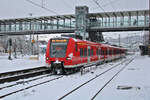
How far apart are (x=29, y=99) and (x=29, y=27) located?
51.6 m

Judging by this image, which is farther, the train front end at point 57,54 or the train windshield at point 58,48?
the train windshield at point 58,48

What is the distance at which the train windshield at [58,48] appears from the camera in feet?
54.0

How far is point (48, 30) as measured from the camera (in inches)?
1976

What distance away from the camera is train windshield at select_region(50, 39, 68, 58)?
16453 mm

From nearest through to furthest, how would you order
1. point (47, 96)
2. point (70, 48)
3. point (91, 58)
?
point (47, 96) → point (70, 48) → point (91, 58)

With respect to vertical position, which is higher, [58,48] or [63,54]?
[58,48]

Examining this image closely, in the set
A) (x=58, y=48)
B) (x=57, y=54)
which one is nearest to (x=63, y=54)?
(x=57, y=54)

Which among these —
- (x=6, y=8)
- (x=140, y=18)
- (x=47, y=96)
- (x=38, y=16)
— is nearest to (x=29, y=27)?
(x=38, y=16)

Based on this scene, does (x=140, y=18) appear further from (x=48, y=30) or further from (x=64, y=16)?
(x=48, y=30)

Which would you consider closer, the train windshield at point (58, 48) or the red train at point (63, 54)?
the red train at point (63, 54)

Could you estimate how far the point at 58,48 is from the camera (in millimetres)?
16656

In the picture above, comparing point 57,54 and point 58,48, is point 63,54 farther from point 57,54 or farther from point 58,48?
point 58,48

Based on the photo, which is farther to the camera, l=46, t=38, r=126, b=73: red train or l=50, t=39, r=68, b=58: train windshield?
l=50, t=39, r=68, b=58: train windshield

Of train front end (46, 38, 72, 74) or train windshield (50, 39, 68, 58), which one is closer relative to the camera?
train front end (46, 38, 72, 74)
